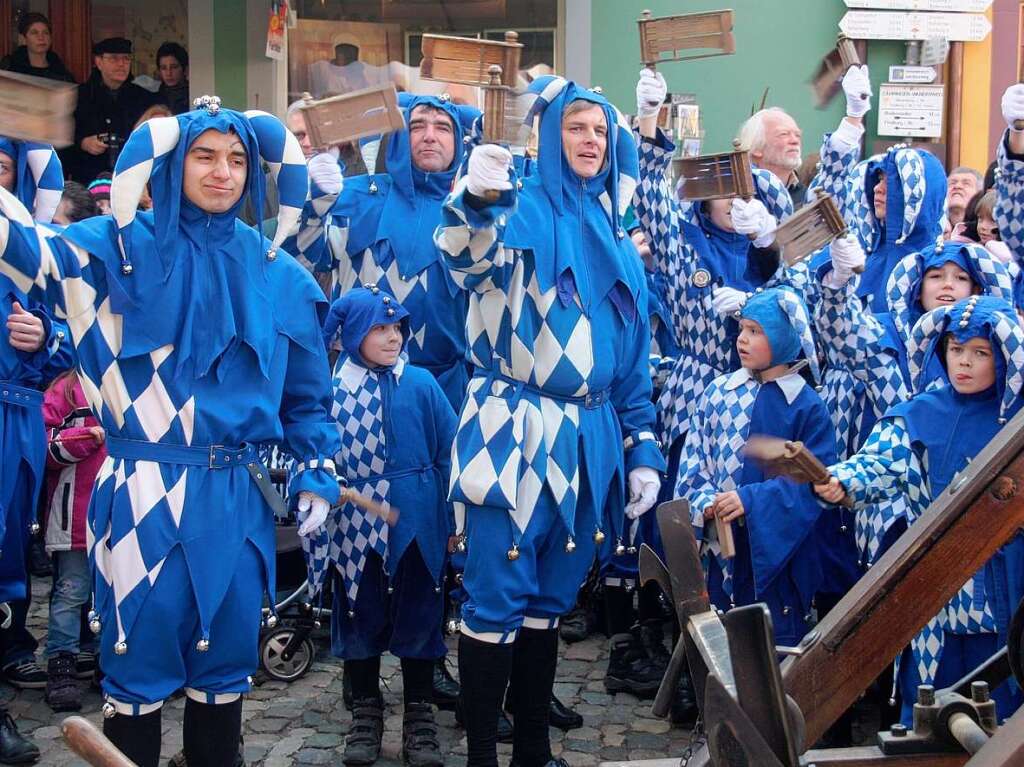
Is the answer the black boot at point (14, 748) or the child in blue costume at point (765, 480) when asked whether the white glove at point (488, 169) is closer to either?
the child in blue costume at point (765, 480)

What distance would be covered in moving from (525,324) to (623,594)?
185 cm

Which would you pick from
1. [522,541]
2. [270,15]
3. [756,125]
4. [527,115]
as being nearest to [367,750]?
[522,541]

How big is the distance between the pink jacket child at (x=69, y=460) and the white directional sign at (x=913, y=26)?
6.88m

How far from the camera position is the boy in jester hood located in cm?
330

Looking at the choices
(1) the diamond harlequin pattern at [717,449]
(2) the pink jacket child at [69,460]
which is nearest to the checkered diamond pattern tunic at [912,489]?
(1) the diamond harlequin pattern at [717,449]

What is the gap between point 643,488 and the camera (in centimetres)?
423

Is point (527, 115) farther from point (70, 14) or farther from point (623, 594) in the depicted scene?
point (70, 14)

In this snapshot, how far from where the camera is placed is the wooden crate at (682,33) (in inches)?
189

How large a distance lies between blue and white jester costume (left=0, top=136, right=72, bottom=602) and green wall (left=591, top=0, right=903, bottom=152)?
620 centimetres

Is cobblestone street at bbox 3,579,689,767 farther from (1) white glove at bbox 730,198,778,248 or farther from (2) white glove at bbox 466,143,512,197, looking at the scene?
(2) white glove at bbox 466,143,512,197

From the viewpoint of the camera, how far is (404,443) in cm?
448

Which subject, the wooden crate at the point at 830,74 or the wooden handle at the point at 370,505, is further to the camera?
the wooden crate at the point at 830,74

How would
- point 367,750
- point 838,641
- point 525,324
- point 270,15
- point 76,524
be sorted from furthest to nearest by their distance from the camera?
point 270,15
point 76,524
point 367,750
point 525,324
point 838,641

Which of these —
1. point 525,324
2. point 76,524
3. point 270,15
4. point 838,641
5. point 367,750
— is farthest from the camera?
point 270,15
